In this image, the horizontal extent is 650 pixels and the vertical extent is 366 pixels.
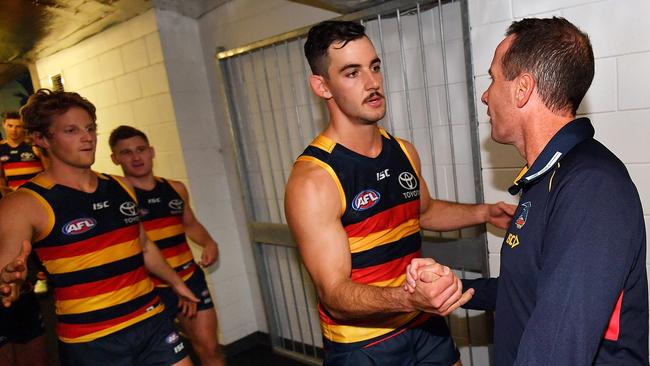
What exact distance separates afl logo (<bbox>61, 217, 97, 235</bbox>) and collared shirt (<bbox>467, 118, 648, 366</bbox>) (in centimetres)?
183

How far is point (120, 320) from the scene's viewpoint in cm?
195

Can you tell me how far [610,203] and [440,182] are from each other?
1.48 metres

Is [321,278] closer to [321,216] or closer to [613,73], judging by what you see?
[321,216]

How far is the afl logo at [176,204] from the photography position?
2809 millimetres

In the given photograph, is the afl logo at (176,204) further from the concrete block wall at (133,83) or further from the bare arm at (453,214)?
the bare arm at (453,214)

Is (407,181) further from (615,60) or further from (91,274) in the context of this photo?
(91,274)

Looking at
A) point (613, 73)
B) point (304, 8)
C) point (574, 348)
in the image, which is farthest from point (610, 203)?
point (304, 8)

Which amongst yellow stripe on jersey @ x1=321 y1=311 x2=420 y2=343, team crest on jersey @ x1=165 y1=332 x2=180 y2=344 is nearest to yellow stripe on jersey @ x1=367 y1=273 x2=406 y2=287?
yellow stripe on jersey @ x1=321 y1=311 x2=420 y2=343

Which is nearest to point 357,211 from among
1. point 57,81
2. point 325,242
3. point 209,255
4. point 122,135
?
point 325,242

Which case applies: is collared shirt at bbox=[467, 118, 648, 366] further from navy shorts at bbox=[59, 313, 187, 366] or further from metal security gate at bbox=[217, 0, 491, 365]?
navy shorts at bbox=[59, 313, 187, 366]

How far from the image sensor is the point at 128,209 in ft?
6.89

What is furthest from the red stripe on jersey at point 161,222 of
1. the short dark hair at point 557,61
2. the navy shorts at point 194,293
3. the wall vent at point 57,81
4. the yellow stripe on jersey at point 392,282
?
the wall vent at point 57,81

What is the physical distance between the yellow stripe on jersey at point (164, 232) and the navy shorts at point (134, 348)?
727 mm

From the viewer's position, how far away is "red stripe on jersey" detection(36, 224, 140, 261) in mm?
1845
